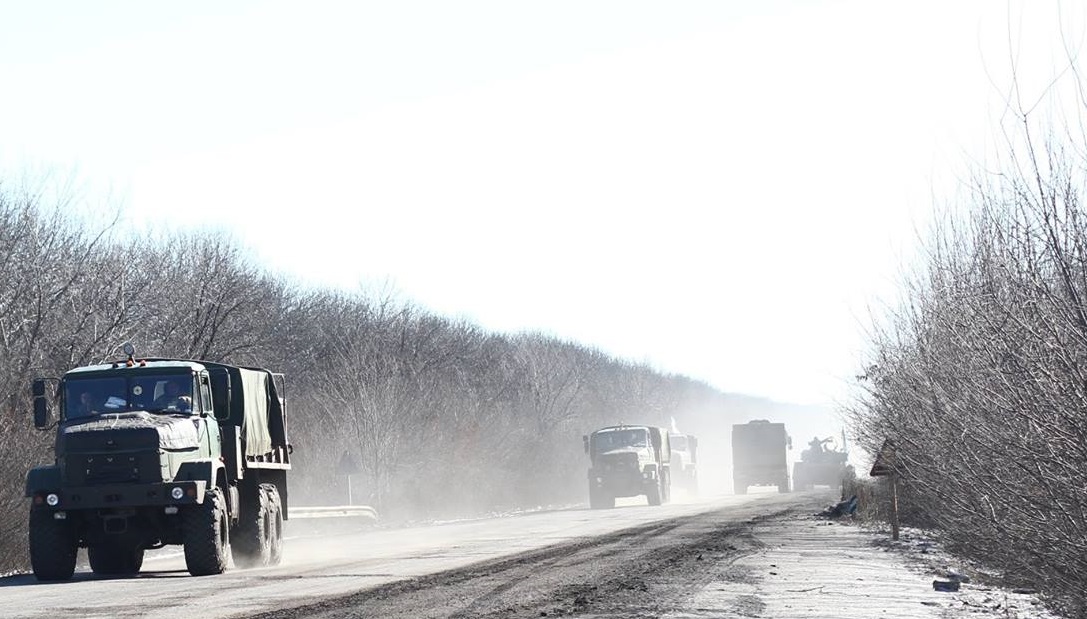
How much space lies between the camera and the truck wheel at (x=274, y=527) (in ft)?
75.0

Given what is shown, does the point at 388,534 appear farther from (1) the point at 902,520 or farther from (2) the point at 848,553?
(2) the point at 848,553

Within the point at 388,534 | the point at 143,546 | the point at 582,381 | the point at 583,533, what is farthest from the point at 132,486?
the point at 582,381

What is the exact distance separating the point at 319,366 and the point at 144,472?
56.9 meters

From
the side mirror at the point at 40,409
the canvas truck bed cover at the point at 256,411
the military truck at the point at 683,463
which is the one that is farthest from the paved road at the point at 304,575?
the military truck at the point at 683,463

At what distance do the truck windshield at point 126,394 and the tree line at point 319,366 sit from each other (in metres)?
4.15

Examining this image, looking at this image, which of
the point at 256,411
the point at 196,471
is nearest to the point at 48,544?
the point at 196,471

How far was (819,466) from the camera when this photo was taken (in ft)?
277

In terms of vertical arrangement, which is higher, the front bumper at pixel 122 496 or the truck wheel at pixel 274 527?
the front bumper at pixel 122 496

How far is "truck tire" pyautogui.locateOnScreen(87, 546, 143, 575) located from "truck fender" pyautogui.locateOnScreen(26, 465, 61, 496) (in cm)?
186

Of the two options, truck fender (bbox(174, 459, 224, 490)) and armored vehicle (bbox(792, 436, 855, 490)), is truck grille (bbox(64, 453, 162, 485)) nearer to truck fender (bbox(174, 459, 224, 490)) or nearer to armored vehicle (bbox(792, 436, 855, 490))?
truck fender (bbox(174, 459, 224, 490))

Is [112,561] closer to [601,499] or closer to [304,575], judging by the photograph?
[304,575]

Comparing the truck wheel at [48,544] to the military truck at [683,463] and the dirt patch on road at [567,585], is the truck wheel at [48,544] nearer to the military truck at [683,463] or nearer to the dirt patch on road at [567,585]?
the dirt patch on road at [567,585]

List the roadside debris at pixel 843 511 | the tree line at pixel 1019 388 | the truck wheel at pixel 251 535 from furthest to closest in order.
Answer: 1. the roadside debris at pixel 843 511
2. the truck wheel at pixel 251 535
3. the tree line at pixel 1019 388

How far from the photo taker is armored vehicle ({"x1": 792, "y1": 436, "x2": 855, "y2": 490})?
84.2 meters
